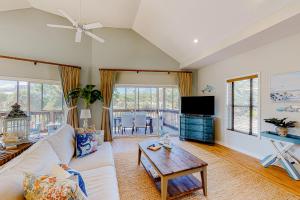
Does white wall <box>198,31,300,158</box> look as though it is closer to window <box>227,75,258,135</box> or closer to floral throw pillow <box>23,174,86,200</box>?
window <box>227,75,258,135</box>

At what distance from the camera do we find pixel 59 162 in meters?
1.74

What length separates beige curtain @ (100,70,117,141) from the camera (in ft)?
16.1

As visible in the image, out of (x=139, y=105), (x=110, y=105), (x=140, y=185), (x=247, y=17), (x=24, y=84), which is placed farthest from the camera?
(x=139, y=105)

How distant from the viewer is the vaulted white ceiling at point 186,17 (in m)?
2.60

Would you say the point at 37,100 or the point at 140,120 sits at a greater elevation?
the point at 37,100

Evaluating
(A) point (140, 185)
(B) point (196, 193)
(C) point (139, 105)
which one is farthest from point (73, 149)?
(C) point (139, 105)

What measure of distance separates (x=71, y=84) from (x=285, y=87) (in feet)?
16.9

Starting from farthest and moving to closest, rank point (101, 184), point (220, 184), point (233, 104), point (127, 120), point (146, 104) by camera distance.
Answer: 1. point (146, 104)
2. point (127, 120)
3. point (233, 104)
4. point (220, 184)
5. point (101, 184)

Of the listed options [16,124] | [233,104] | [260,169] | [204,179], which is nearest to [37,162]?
[16,124]

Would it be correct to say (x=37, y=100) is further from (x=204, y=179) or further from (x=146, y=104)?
(x=204, y=179)

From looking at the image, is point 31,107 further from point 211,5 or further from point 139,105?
point 211,5

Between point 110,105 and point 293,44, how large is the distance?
4.62 meters

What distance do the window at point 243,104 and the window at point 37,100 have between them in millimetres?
4880

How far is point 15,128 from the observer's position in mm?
2127
